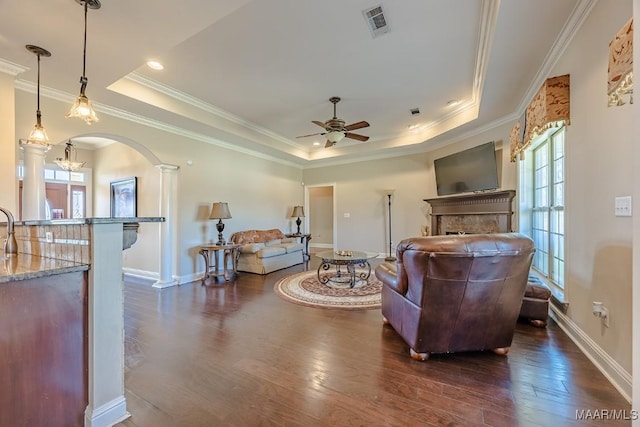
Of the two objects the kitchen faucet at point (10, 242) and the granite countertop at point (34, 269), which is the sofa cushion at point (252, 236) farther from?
the granite countertop at point (34, 269)

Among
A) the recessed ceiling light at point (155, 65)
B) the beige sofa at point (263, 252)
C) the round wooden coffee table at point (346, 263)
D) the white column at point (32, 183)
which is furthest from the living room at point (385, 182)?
the round wooden coffee table at point (346, 263)

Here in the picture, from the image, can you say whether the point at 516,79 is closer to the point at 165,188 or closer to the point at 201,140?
the point at 201,140

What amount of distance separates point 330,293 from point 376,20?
3383mm

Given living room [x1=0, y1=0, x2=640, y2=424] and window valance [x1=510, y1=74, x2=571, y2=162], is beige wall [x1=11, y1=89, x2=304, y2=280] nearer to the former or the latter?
living room [x1=0, y1=0, x2=640, y2=424]

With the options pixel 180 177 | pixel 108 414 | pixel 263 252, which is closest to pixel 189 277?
pixel 263 252

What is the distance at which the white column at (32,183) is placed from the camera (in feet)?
9.86

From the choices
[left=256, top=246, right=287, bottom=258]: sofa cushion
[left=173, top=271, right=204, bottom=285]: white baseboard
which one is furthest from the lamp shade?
[left=173, top=271, right=204, bottom=285]: white baseboard

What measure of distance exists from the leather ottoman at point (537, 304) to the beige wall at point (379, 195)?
362 centimetres

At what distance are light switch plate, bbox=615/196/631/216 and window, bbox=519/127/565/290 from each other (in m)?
1.18

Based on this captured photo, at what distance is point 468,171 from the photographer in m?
5.09

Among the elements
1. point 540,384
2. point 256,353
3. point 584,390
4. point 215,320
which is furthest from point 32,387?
point 584,390

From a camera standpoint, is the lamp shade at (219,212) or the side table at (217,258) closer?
the side table at (217,258)

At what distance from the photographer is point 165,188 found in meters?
4.60

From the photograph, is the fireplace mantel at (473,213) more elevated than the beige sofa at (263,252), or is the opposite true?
the fireplace mantel at (473,213)
